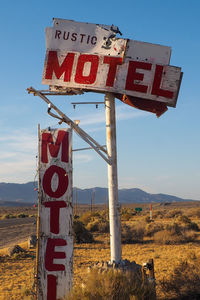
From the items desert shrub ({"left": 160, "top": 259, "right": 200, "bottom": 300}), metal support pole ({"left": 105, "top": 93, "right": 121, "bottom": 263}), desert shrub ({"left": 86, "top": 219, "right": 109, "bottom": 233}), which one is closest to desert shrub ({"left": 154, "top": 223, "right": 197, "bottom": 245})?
desert shrub ({"left": 86, "top": 219, "right": 109, "bottom": 233})

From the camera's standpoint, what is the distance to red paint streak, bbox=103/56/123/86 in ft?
23.7

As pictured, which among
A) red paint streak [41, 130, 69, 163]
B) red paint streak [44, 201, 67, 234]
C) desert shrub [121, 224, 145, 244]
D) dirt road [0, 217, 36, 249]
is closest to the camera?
red paint streak [44, 201, 67, 234]

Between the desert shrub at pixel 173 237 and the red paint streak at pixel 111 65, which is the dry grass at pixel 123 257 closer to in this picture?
the desert shrub at pixel 173 237

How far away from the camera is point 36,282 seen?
6.79m

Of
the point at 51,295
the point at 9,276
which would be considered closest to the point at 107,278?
the point at 51,295

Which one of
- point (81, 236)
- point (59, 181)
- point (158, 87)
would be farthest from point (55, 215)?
point (81, 236)

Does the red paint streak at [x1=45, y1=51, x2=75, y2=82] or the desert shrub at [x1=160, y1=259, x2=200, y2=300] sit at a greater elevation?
the red paint streak at [x1=45, y1=51, x2=75, y2=82]

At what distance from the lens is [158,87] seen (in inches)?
287

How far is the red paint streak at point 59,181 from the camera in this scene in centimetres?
699

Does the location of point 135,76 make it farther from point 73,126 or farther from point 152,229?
point 152,229

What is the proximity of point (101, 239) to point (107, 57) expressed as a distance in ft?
51.6

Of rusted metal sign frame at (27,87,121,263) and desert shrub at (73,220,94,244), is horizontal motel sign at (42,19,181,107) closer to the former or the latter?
rusted metal sign frame at (27,87,121,263)

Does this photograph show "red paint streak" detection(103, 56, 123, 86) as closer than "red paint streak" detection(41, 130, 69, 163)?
No

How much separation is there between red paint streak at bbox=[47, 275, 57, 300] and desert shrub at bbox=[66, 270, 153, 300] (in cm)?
48
